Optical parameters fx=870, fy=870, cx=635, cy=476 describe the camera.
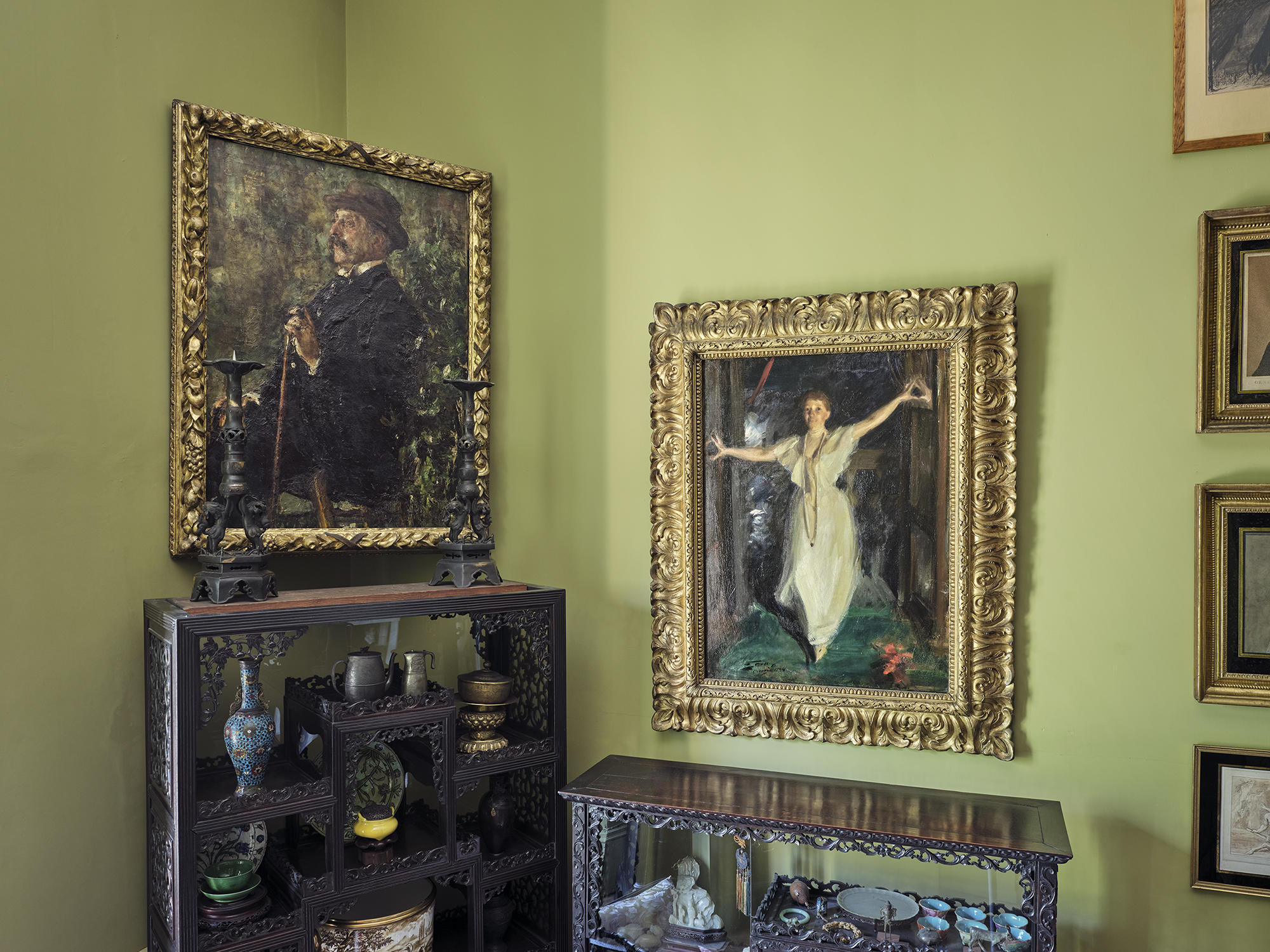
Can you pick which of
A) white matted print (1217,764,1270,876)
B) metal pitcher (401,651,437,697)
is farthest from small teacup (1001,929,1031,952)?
metal pitcher (401,651,437,697)

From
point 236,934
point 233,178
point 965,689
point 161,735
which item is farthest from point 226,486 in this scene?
point 965,689

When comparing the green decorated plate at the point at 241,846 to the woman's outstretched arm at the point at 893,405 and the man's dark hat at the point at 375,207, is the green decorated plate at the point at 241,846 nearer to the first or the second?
the man's dark hat at the point at 375,207

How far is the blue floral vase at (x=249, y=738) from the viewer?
2.27 metres

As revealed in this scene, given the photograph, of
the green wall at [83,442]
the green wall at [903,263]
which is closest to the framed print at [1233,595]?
the green wall at [903,263]

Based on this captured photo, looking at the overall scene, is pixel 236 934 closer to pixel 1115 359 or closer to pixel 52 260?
pixel 52 260

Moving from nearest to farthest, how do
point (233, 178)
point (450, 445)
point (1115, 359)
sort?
point (1115, 359) < point (233, 178) < point (450, 445)

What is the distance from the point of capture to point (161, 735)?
2.29 metres

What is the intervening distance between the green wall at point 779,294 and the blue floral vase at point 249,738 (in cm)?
37

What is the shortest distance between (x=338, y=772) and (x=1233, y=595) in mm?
2418

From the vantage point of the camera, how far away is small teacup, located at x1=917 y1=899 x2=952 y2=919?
2334 mm

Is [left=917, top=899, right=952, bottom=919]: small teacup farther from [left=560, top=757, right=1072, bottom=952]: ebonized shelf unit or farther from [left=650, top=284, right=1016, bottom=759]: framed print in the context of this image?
[left=650, top=284, right=1016, bottom=759]: framed print

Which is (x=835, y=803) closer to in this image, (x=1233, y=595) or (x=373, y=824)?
(x=1233, y=595)

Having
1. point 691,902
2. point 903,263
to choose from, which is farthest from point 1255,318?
point 691,902

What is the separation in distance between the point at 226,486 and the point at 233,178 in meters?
0.96
